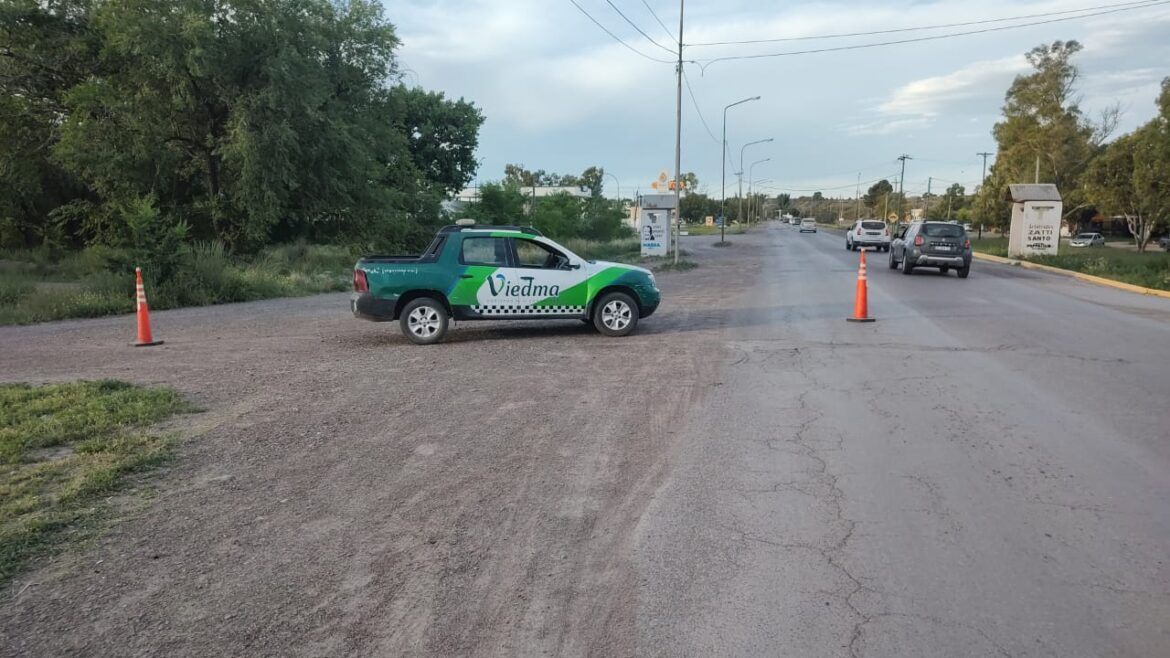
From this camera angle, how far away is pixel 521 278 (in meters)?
11.6

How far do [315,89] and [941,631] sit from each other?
2735 centimetres

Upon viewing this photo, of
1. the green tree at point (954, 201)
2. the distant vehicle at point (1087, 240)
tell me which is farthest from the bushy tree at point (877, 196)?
the distant vehicle at point (1087, 240)

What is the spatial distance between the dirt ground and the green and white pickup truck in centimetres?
132

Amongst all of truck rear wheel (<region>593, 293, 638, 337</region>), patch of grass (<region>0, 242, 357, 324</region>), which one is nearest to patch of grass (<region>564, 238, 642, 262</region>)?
patch of grass (<region>0, 242, 357, 324</region>)

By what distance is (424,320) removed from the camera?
11.5 m

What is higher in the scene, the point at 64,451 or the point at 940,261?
the point at 940,261

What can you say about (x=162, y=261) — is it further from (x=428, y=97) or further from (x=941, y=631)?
(x=428, y=97)

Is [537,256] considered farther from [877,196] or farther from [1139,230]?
[877,196]

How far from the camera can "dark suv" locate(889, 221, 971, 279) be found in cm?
2295

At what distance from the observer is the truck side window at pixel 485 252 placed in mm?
11469

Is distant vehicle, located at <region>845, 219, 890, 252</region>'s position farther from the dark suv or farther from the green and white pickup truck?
the green and white pickup truck

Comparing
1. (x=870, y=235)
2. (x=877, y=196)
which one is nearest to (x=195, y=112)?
(x=870, y=235)

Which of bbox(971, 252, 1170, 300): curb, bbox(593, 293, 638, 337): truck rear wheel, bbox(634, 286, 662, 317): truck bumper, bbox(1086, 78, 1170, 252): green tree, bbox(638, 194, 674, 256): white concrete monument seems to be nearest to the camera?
bbox(593, 293, 638, 337): truck rear wheel

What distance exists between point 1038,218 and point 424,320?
3128cm
